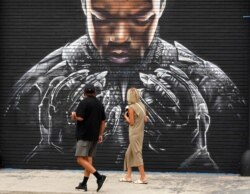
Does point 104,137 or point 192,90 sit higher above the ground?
point 192,90

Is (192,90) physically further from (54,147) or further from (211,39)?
(54,147)

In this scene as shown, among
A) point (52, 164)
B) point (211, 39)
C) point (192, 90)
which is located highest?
point (211, 39)

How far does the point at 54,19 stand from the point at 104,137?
9.30 ft

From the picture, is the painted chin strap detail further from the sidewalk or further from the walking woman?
the walking woman

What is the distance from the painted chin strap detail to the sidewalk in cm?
62

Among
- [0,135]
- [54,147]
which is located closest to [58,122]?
[54,147]

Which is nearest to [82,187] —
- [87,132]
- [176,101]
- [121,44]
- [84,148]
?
[84,148]

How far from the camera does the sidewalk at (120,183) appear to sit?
962 centimetres

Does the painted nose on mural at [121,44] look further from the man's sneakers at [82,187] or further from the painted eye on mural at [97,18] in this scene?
the man's sneakers at [82,187]

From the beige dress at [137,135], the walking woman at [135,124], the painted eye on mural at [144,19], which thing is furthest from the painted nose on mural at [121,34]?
the beige dress at [137,135]

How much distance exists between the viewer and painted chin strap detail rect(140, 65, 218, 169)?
11594mm

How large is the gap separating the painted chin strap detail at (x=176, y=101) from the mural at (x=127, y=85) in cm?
2

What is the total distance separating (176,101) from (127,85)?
1118mm

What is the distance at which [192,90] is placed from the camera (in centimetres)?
1162
